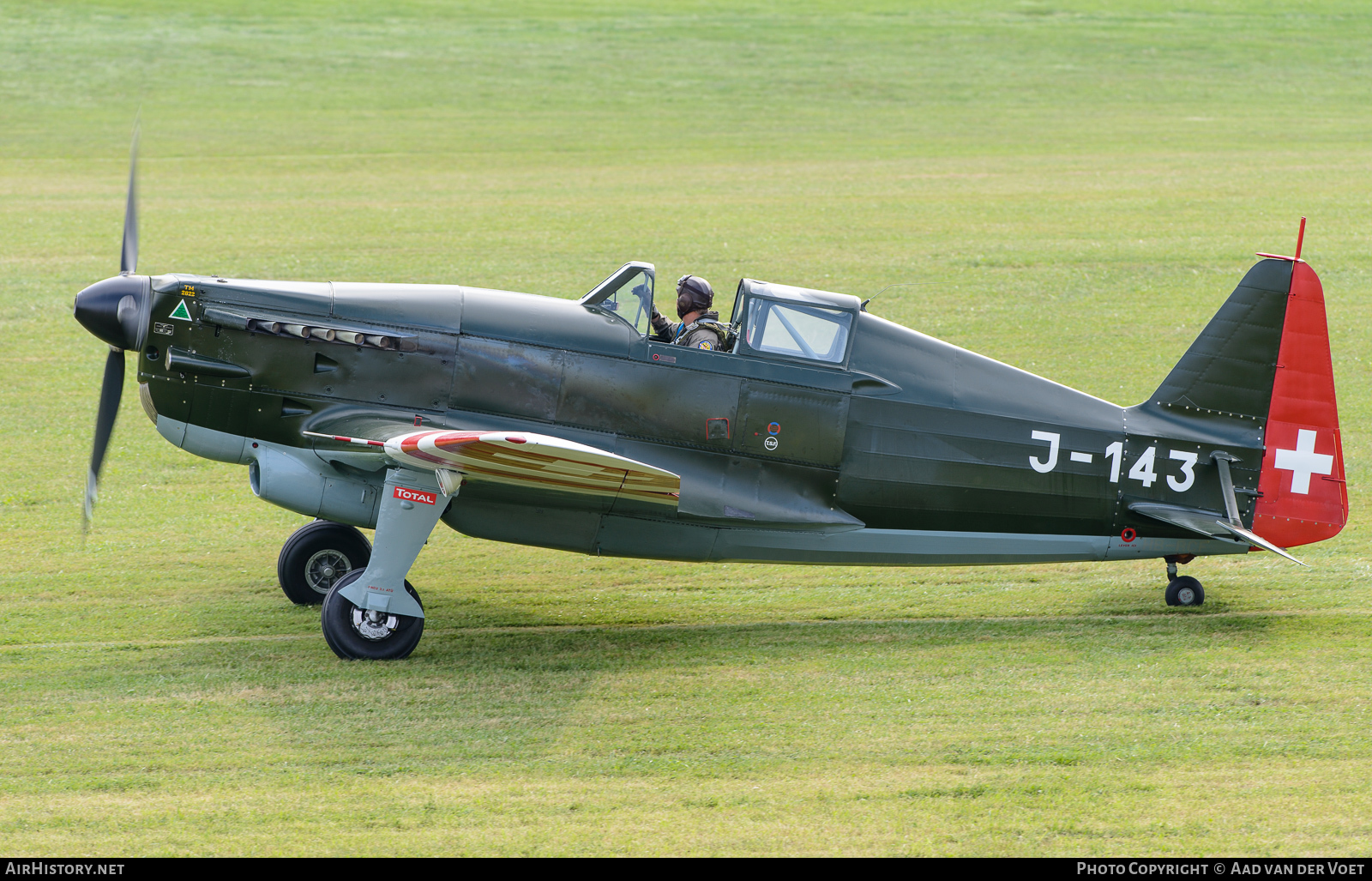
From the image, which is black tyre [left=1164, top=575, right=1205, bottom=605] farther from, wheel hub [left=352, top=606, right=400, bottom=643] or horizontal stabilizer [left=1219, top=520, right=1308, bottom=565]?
wheel hub [left=352, top=606, right=400, bottom=643]

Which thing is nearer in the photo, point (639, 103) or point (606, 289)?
point (606, 289)

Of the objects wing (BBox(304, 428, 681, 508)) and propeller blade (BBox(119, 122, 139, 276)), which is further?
propeller blade (BBox(119, 122, 139, 276))

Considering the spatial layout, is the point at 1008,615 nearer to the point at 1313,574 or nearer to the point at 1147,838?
the point at 1313,574

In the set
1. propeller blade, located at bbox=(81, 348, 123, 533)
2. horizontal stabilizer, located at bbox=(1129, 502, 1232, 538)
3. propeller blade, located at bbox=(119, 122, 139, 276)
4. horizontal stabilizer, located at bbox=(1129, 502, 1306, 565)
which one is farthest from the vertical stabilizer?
propeller blade, located at bbox=(119, 122, 139, 276)

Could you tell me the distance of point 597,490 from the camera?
9320mm

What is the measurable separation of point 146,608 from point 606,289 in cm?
450

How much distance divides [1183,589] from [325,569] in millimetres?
6957

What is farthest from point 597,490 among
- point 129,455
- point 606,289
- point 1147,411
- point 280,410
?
point 129,455

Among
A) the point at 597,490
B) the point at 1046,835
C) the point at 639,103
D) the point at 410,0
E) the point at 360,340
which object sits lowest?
the point at 1046,835

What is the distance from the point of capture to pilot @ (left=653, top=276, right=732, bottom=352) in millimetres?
10242

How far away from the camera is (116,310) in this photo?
9.62 m

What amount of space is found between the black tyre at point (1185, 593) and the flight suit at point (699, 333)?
13.6 feet

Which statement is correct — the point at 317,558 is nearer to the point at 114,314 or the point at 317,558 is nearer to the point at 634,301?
the point at 114,314

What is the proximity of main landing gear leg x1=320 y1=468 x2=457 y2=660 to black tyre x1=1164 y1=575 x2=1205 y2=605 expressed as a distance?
585 centimetres
